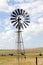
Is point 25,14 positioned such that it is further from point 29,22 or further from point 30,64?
point 30,64

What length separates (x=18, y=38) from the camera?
126 feet

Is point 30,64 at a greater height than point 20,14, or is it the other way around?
point 20,14

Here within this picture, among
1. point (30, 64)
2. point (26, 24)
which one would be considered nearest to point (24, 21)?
point (26, 24)

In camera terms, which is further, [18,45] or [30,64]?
[18,45]

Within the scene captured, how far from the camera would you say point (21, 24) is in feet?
126

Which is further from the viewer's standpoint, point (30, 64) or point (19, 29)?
point (19, 29)

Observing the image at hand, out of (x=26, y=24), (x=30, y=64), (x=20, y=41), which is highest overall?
(x=26, y=24)

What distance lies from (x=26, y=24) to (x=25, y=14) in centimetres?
138

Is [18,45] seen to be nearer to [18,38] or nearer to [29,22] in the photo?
[18,38]

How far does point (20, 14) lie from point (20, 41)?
3797mm

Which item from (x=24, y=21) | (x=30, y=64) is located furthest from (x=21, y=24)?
(x=30, y=64)

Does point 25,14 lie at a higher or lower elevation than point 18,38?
higher

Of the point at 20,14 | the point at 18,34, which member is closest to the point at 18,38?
the point at 18,34

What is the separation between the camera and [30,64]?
1283 inches
